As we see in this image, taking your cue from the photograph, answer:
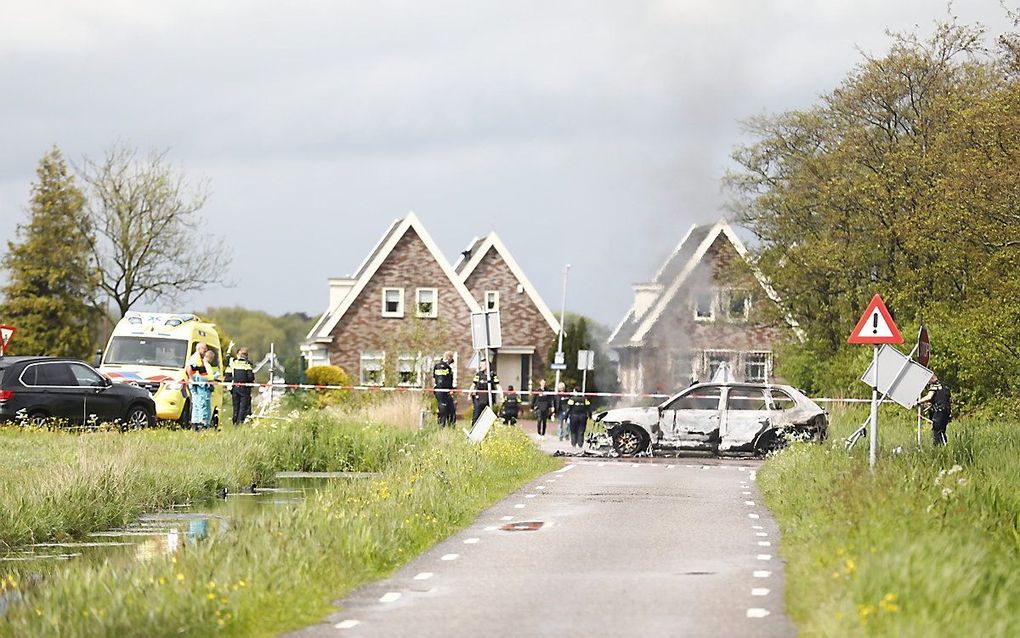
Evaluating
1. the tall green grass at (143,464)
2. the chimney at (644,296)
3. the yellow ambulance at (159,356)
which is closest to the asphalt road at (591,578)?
the tall green grass at (143,464)

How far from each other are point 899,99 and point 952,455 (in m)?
28.9

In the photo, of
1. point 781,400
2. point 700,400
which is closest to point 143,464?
point 700,400

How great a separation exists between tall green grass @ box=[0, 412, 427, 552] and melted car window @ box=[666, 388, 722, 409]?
199 inches

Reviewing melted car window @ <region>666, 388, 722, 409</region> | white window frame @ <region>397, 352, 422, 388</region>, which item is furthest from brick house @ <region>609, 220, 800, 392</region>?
white window frame @ <region>397, 352, 422, 388</region>

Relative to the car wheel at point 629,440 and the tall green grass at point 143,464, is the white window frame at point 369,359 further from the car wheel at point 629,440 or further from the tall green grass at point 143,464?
the car wheel at point 629,440

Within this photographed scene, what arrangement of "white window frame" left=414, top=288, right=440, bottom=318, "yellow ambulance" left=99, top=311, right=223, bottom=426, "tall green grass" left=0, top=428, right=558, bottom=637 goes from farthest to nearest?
"white window frame" left=414, top=288, right=440, bottom=318, "yellow ambulance" left=99, top=311, right=223, bottom=426, "tall green grass" left=0, top=428, right=558, bottom=637

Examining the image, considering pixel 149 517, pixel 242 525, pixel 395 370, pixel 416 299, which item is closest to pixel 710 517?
pixel 242 525

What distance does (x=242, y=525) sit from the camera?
1491 centimetres

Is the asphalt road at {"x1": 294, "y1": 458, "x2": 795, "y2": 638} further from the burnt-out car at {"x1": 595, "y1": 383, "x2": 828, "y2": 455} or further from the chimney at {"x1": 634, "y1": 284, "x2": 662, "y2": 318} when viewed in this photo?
the chimney at {"x1": 634, "y1": 284, "x2": 662, "y2": 318}

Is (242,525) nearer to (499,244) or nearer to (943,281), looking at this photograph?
(943,281)

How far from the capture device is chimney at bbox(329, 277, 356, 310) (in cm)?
7850

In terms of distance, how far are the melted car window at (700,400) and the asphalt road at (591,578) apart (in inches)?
467

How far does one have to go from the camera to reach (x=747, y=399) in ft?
105

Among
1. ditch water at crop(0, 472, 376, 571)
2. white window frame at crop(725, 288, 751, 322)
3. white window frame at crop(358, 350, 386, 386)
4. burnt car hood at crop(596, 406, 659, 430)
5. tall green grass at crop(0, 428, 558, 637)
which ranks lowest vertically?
ditch water at crop(0, 472, 376, 571)
